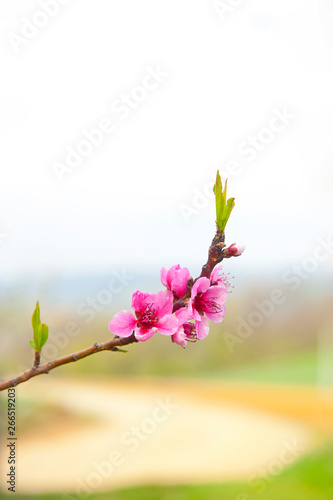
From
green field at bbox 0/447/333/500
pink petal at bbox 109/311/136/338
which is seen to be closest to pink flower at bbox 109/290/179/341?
pink petal at bbox 109/311/136/338

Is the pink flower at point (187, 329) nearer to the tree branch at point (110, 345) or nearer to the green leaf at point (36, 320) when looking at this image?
the tree branch at point (110, 345)

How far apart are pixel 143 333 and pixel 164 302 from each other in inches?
1.4

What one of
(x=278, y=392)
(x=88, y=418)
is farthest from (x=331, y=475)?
(x=88, y=418)

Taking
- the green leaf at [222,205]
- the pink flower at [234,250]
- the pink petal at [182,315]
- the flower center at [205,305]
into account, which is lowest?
the pink petal at [182,315]

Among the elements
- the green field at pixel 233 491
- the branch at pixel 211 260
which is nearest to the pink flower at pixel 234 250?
the branch at pixel 211 260

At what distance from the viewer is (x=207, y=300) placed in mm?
446

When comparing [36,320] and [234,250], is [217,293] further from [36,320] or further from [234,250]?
[36,320]

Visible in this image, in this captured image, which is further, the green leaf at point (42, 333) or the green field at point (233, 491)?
the green field at point (233, 491)

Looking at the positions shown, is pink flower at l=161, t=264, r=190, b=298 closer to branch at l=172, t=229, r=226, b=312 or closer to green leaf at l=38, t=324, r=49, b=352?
Result: branch at l=172, t=229, r=226, b=312

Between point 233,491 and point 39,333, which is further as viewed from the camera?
point 233,491

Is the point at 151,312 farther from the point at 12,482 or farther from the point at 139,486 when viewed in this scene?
the point at 139,486

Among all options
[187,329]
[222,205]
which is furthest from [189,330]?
[222,205]

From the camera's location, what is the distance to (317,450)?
167cm

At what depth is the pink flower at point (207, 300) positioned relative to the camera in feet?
1.40
